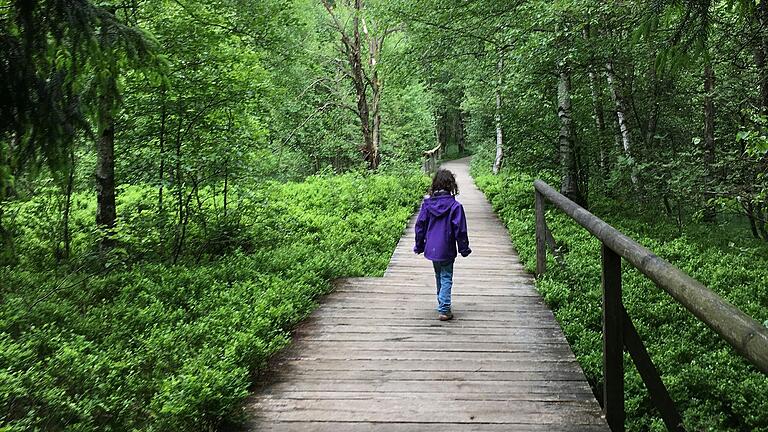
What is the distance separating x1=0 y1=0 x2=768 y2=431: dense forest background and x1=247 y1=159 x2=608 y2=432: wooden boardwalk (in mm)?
291

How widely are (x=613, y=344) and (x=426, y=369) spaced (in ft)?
4.77

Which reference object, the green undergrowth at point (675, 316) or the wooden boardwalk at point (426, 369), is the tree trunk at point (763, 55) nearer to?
the green undergrowth at point (675, 316)

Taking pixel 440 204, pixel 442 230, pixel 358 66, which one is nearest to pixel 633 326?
pixel 442 230

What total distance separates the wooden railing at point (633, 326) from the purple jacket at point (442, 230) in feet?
5.42

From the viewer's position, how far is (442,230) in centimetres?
538

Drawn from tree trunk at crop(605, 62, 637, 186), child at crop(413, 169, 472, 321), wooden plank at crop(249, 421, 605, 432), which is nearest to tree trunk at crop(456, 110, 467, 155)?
tree trunk at crop(605, 62, 637, 186)

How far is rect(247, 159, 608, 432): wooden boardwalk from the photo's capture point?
329 cm

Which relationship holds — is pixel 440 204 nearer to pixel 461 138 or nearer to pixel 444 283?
pixel 444 283

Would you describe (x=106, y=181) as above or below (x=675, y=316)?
above

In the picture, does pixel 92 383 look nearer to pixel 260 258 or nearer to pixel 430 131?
pixel 260 258

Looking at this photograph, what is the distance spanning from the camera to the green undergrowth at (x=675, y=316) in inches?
148

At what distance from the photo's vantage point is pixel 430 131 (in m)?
37.5

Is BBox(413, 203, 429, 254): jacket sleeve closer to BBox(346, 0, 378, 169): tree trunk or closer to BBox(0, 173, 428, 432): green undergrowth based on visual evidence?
BBox(0, 173, 428, 432): green undergrowth

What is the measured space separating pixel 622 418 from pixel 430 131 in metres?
35.1
